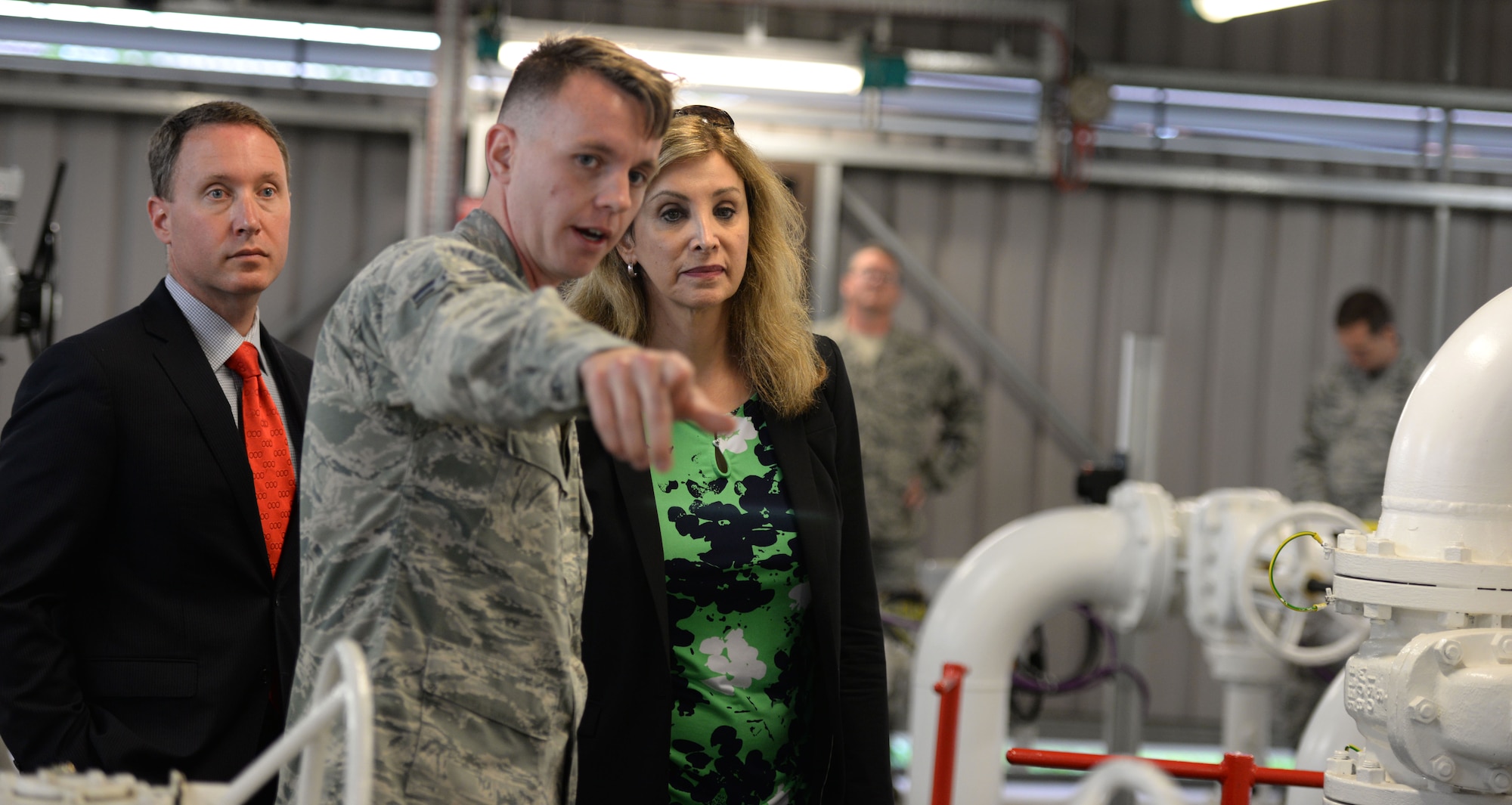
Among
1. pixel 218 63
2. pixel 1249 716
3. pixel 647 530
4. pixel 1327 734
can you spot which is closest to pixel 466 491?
pixel 647 530

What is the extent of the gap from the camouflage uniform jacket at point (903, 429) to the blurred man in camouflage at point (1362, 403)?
1401 millimetres

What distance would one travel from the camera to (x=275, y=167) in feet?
5.94

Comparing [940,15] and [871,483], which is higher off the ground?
[940,15]

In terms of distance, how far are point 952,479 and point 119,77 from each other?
150 inches

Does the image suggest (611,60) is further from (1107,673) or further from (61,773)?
(1107,673)

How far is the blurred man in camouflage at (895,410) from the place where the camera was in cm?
488

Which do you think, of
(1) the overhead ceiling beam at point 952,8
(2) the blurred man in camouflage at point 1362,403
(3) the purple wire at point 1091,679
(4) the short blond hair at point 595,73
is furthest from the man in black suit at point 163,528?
(2) the blurred man in camouflage at point 1362,403

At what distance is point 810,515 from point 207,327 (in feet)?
3.02

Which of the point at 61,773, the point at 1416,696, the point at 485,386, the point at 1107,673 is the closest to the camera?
the point at 485,386

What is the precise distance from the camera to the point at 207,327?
5.81 ft

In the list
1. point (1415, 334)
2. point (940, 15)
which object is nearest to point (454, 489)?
point (940, 15)

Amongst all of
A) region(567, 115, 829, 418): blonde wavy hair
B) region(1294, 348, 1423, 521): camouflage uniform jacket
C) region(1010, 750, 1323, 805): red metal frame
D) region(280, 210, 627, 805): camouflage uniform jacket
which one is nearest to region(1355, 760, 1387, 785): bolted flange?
region(1010, 750, 1323, 805): red metal frame

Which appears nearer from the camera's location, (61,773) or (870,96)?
(61,773)

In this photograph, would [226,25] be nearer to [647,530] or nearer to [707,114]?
[707,114]
